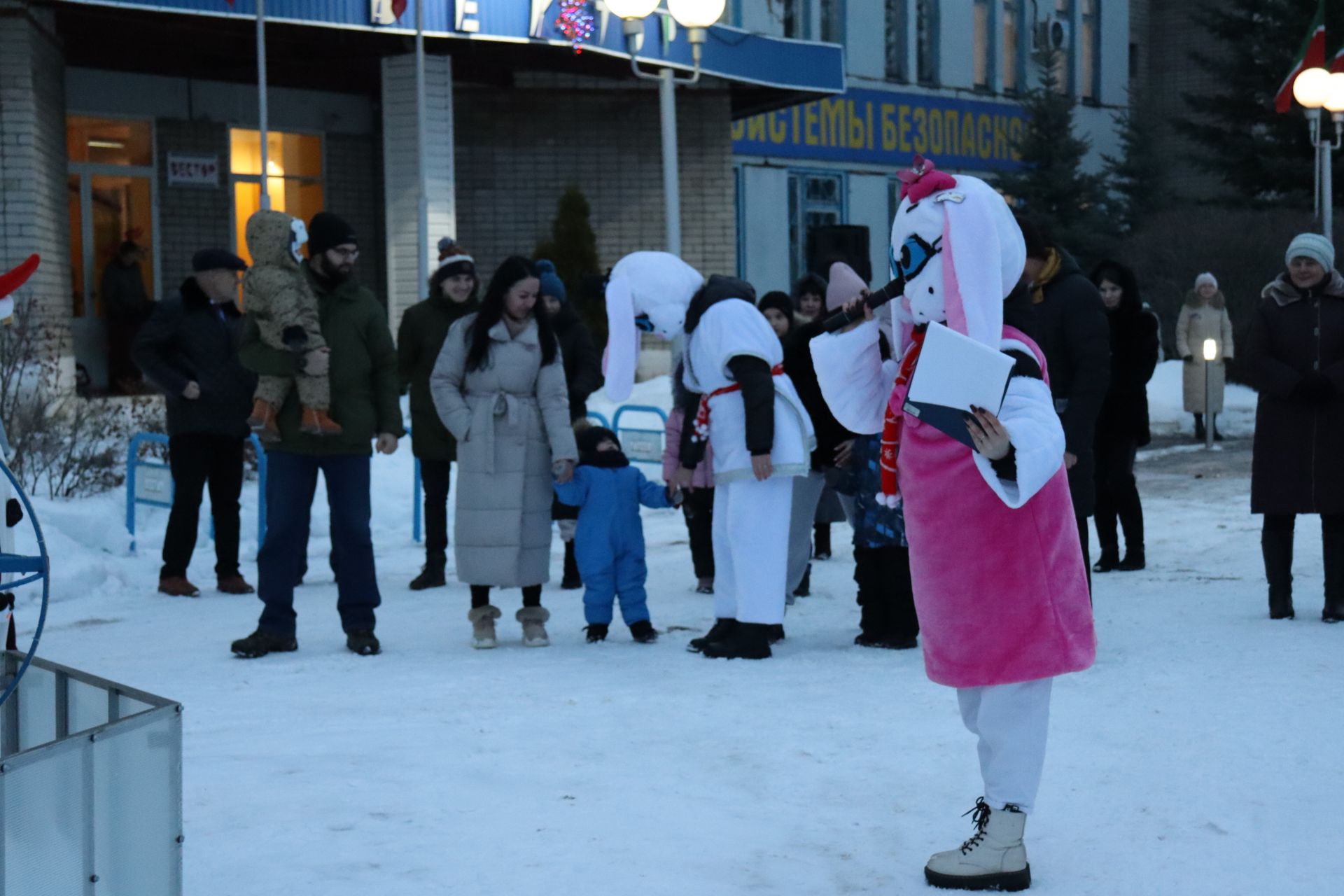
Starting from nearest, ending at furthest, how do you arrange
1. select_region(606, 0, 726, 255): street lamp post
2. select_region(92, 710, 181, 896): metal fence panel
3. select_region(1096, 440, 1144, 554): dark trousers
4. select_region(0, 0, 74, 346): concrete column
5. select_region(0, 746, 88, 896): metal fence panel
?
select_region(0, 746, 88, 896): metal fence panel
select_region(92, 710, 181, 896): metal fence panel
select_region(1096, 440, 1144, 554): dark trousers
select_region(606, 0, 726, 255): street lamp post
select_region(0, 0, 74, 346): concrete column

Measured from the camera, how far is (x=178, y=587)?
28.8 feet

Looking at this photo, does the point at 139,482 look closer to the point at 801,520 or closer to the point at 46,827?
the point at 801,520

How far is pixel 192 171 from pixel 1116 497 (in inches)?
518

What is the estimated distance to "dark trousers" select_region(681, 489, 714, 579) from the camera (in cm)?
838

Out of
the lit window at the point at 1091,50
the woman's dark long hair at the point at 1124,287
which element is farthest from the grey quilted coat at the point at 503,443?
the lit window at the point at 1091,50

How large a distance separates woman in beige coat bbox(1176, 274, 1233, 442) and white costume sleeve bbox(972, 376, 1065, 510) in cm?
1364

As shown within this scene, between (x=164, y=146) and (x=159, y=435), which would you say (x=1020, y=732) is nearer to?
(x=159, y=435)

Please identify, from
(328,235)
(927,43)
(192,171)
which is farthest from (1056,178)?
(328,235)

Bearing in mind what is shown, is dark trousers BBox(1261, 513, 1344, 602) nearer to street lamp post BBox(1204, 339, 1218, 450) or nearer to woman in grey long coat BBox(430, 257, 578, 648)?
woman in grey long coat BBox(430, 257, 578, 648)

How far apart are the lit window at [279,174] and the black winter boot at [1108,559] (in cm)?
1264

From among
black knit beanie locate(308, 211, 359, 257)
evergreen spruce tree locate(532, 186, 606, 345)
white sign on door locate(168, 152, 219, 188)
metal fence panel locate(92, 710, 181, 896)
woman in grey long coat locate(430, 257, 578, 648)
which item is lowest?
metal fence panel locate(92, 710, 181, 896)

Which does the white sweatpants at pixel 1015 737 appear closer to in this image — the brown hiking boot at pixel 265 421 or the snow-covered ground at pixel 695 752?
the snow-covered ground at pixel 695 752

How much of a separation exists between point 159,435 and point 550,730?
17.8 feet

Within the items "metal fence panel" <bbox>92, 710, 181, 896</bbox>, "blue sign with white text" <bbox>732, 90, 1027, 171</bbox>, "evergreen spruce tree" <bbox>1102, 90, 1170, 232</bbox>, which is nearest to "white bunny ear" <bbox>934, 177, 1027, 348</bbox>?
"metal fence panel" <bbox>92, 710, 181, 896</bbox>
